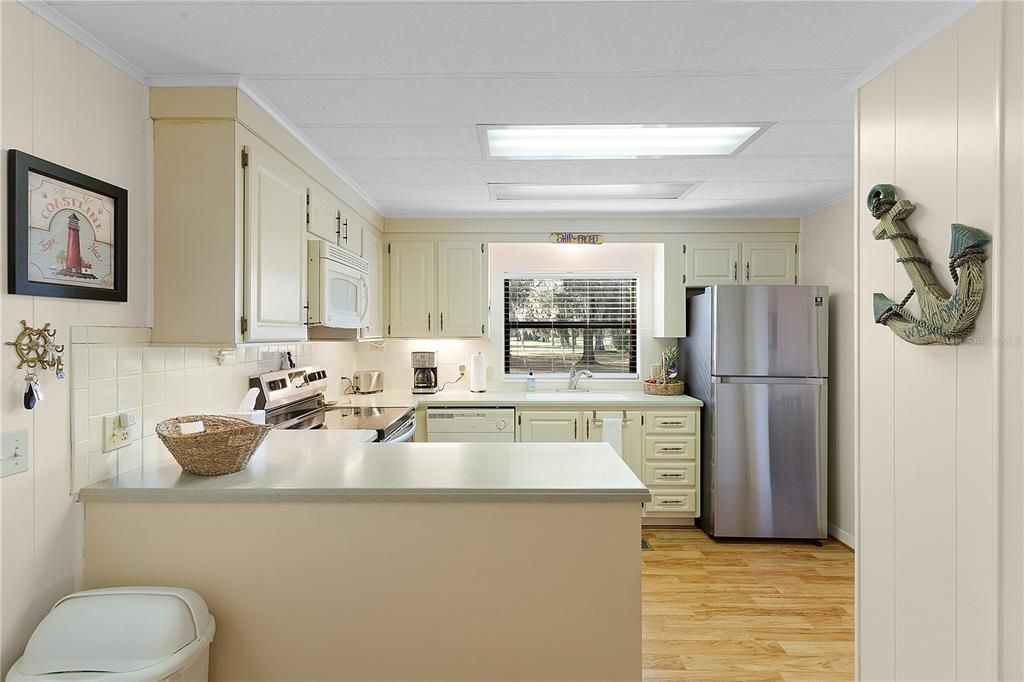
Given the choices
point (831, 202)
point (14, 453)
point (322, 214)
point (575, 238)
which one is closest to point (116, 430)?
point (14, 453)

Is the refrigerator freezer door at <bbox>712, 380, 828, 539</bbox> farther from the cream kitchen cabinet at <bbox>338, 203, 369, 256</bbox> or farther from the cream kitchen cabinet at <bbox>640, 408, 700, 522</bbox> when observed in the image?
the cream kitchen cabinet at <bbox>338, 203, 369, 256</bbox>

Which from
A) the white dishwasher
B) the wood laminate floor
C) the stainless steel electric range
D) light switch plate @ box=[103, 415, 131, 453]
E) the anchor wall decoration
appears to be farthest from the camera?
the white dishwasher

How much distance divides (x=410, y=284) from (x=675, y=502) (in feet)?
8.38

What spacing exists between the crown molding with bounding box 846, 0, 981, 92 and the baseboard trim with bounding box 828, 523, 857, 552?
9.94ft

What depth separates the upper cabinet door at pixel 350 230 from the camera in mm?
3230

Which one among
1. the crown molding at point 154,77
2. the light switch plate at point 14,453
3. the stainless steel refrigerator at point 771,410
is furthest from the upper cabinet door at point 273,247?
the stainless steel refrigerator at point 771,410

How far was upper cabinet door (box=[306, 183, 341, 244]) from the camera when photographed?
2.72 metres

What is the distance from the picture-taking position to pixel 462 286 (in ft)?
14.5

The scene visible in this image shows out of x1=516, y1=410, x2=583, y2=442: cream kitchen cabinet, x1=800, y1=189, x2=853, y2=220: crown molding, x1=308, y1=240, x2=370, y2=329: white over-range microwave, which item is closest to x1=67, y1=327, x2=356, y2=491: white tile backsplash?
x1=308, y1=240, x2=370, y2=329: white over-range microwave

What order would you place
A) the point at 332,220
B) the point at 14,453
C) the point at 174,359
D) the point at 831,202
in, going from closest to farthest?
1. the point at 14,453
2. the point at 174,359
3. the point at 332,220
4. the point at 831,202

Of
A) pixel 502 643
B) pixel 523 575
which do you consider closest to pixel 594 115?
pixel 523 575

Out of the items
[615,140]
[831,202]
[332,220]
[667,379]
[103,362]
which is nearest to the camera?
[103,362]

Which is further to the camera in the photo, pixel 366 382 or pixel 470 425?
pixel 366 382

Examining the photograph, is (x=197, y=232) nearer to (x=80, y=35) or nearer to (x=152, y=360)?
(x=152, y=360)
